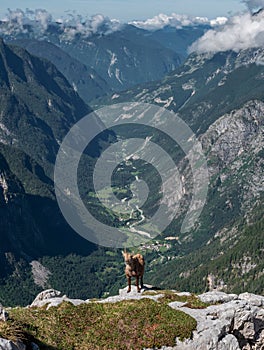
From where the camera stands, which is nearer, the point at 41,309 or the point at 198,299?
the point at 41,309

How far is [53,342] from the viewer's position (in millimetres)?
50062

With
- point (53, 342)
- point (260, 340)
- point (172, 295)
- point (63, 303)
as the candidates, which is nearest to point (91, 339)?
point (53, 342)

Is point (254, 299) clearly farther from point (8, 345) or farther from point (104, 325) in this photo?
point (8, 345)

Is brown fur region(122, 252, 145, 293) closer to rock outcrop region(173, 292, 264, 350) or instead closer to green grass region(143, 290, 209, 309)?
green grass region(143, 290, 209, 309)

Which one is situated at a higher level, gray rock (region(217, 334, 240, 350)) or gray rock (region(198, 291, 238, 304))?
gray rock (region(198, 291, 238, 304))

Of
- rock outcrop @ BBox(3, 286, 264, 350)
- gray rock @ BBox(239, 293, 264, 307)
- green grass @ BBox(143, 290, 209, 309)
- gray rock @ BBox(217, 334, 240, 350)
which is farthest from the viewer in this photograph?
gray rock @ BBox(239, 293, 264, 307)

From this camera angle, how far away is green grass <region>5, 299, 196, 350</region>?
51.0m

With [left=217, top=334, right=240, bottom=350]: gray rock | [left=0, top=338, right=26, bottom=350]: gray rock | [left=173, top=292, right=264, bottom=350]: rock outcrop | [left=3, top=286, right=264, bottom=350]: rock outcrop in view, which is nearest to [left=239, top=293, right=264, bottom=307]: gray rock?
[left=3, top=286, right=264, bottom=350]: rock outcrop

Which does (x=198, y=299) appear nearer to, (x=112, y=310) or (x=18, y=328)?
(x=112, y=310)

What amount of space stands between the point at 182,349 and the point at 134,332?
540 centimetres

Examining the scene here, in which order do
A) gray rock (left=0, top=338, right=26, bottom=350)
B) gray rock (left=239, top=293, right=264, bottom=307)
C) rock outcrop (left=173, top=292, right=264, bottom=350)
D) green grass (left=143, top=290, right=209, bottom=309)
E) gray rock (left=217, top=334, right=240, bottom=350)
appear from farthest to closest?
gray rock (left=239, top=293, right=264, bottom=307)
green grass (left=143, top=290, right=209, bottom=309)
rock outcrop (left=173, top=292, right=264, bottom=350)
gray rock (left=217, top=334, right=240, bottom=350)
gray rock (left=0, top=338, right=26, bottom=350)

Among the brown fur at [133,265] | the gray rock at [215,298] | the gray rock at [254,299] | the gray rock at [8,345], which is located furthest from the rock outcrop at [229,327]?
the gray rock at [8,345]

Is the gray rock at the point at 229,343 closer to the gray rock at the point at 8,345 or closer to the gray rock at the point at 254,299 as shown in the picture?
the gray rock at the point at 254,299

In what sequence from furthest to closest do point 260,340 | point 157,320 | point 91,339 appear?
point 260,340, point 157,320, point 91,339
